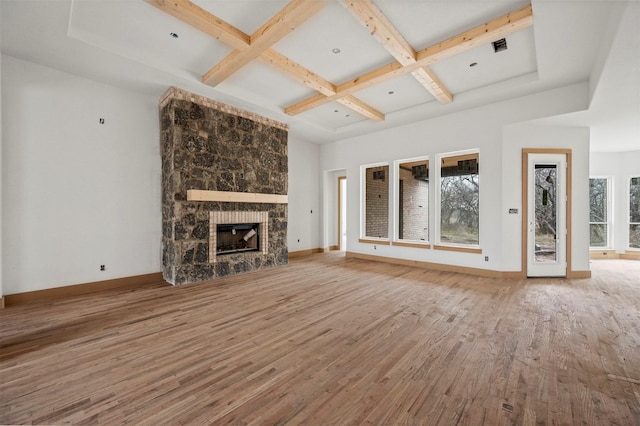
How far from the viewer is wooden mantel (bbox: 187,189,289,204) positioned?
4.44m

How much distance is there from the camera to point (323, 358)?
2.17 metres

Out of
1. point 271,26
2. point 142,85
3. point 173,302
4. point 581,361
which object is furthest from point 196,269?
point 581,361

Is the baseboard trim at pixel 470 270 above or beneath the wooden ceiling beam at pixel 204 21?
beneath

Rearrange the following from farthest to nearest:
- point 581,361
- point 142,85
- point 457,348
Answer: point 142,85 < point 457,348 < point 581,361

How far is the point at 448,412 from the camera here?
158cm

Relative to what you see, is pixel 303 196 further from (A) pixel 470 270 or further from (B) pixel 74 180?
(B) pixel 74 180

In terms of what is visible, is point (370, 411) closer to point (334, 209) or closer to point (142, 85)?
point (142, 85)

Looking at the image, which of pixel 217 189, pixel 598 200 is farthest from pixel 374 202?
pixel 598 200

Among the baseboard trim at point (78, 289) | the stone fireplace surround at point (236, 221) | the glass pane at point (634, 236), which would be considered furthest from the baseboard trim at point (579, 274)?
the baseboard trim at point (78, 289)

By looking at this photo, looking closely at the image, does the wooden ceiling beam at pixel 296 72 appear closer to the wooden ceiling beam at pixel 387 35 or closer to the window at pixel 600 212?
the wooden ceiling beam at pixel 387 35

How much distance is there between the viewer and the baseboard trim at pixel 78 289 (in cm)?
348

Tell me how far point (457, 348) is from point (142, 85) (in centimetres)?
544

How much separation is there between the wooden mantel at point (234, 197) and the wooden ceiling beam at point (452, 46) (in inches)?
90.3

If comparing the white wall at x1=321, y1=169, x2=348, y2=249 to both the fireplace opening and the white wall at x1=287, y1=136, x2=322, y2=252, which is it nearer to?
the white wall at x1=287, y1=136, x2=322, y2=252
